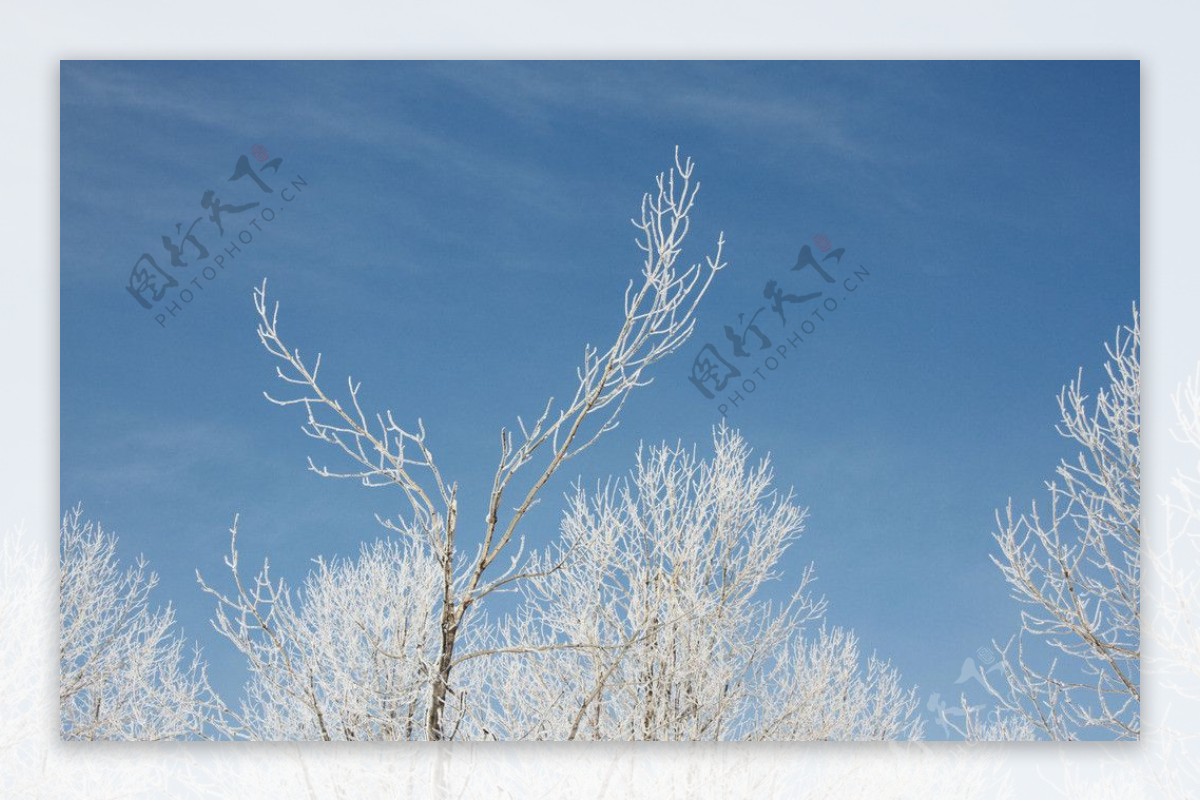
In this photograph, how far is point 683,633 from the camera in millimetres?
3514

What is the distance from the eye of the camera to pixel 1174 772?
3432 millimetres

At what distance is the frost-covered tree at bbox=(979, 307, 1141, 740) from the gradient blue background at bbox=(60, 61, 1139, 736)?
0.06 metres

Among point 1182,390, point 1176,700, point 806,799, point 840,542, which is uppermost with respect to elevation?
point 1182,390

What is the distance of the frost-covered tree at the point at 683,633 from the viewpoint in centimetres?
339

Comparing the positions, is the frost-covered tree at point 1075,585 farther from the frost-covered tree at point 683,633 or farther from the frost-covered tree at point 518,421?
the frost-covered tree at point 518,421

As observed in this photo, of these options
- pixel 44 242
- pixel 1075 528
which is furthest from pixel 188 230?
pixel 1075 528

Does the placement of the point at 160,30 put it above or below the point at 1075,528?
above

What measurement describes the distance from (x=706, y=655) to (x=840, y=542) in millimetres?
456

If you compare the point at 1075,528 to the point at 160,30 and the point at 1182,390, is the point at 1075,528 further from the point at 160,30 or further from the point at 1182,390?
the point at 160,30
